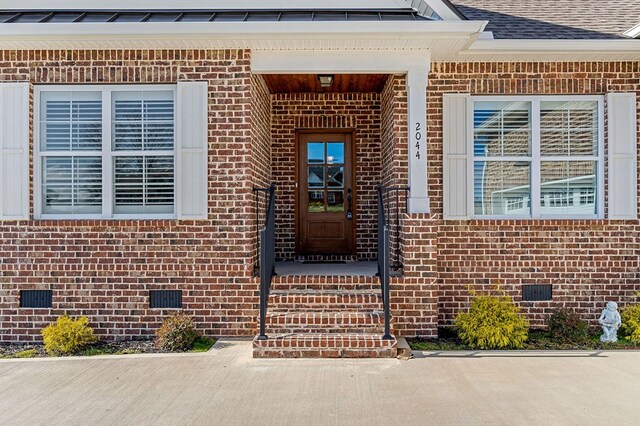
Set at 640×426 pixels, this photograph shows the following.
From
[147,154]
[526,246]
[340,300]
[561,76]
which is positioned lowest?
[340,300]

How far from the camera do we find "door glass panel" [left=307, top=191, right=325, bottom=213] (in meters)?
8.47

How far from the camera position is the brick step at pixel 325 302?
6.12 m

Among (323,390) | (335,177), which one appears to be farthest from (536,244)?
(323,390)

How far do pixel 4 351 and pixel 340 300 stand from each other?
4.08 metres

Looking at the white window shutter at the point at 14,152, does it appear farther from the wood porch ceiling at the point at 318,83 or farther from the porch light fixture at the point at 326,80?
the porch light fixture at the point at 326,80

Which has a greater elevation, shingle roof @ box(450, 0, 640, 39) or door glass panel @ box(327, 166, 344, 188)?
shingle roof @ box(450, 0, 640, 39)

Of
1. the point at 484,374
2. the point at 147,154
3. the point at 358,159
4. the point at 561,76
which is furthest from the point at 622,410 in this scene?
the point at 147,154

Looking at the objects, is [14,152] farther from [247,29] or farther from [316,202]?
[316,202]

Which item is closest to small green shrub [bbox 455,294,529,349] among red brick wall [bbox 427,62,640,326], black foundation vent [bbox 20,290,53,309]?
red brick wall [bbox 427,62,640,326]

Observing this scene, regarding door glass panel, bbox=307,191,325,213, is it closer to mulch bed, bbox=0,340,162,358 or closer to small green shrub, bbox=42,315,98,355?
mulch bed, bbox=0,340,162,358

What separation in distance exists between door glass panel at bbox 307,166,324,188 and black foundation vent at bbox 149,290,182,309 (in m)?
3.11

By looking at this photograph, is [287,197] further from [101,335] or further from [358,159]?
[101,335]

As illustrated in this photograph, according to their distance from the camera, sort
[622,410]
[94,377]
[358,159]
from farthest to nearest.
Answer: [358,159] → [94,377] → [622,410]

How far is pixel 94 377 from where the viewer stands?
197 inches
